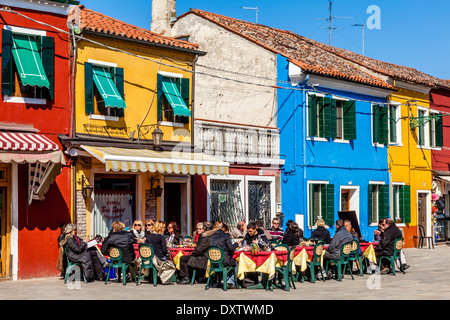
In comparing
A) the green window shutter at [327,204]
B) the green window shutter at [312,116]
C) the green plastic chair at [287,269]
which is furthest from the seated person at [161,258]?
the green window shutter at [327,204]

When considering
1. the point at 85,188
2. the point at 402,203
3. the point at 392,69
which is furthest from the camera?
the point at 392,69

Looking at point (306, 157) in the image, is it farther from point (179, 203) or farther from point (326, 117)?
point (179, 203)

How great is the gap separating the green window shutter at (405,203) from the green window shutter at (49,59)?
1659 centimetres

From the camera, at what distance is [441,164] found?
33531 millimetres

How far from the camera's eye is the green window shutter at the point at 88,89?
19.6m

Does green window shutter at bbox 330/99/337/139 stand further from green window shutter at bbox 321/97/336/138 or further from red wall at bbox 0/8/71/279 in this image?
red wall at bbox 0/8/71/279

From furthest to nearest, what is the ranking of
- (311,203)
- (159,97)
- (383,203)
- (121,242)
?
(383,203) → (311,203) → (159,97) → (121,242)

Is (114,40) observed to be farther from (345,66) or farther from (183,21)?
(345,66)

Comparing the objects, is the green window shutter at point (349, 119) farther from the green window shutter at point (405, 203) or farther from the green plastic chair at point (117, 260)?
the green plastic chair at point (117, 260)

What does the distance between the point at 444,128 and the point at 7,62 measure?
71.2 ft

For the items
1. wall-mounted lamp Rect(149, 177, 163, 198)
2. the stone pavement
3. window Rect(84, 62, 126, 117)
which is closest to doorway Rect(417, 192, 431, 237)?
the stone pavement

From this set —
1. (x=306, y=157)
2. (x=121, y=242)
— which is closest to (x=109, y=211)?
(x=121, y=242)
